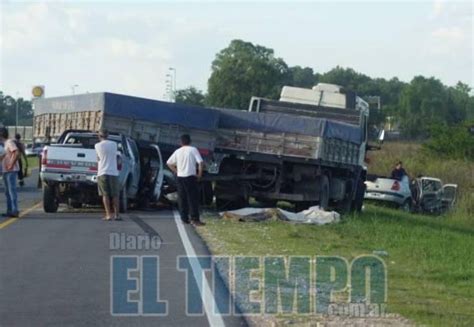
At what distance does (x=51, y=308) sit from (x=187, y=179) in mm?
9554

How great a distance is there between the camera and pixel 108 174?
20078 mm

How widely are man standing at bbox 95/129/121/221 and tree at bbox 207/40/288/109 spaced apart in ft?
185

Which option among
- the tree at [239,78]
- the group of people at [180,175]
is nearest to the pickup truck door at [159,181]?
the group of people at [180,175]

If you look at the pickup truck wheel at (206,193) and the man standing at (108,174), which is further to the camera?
the pickup truck wheel at (206,193)

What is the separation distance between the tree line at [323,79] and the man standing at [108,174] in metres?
32.6

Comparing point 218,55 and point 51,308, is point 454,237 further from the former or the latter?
point 218,55

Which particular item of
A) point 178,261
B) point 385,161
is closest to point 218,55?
point 385,161

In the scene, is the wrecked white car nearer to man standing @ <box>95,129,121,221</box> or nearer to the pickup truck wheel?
the pickup truck wheel

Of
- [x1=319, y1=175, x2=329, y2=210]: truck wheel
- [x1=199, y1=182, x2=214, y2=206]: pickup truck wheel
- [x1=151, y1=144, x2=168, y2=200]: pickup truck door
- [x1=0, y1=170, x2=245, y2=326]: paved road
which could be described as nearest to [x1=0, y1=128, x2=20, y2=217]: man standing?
[x1=0, y1=170, x2=245, y2=326]: paved road

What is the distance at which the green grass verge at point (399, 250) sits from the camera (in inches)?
443

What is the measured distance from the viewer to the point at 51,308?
32.9ft

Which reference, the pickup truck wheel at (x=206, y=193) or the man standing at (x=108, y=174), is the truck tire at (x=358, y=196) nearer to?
the pickup truck wheel at (x=206, y=193)

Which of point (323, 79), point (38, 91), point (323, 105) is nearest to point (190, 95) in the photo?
point (323, 79)

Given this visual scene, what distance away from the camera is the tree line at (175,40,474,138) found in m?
79.8
